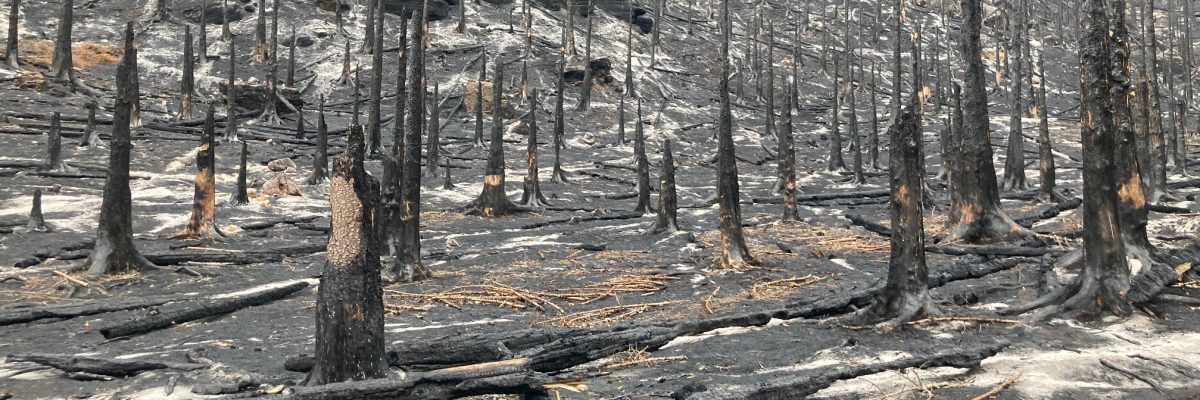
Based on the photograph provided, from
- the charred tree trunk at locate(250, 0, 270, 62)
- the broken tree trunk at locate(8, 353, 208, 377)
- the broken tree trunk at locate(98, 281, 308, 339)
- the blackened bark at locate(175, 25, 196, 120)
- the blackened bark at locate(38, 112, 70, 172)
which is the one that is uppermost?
the charred tree trunk at locate(250, 0, 270, 62)

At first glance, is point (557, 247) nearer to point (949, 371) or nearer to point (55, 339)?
point (55, 339)

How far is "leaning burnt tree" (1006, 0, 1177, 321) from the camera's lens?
8180 mm

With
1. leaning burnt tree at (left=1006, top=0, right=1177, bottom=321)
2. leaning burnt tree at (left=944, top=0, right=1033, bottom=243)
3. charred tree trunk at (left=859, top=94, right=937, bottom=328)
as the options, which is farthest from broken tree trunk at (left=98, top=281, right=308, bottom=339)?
leaning burnt tree at (left=944, top=0, right=1033, bottom=243)

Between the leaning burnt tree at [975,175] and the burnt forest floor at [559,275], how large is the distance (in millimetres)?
910

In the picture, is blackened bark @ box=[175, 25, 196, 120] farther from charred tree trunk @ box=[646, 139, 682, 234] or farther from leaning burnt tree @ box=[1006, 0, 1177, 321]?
leaning burnt tree @ box=[1006, 0, 1177, 321]

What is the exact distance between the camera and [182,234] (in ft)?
53.9

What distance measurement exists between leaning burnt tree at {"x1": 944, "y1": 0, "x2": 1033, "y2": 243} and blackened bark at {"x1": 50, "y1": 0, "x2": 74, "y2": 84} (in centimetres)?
3351

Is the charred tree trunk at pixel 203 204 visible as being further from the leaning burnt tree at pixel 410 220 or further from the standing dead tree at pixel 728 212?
the standing dead tree at pixel 728 212

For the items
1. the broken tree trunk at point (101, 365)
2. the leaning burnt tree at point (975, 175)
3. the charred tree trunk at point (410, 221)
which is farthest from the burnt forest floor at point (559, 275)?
the leaning burnt tree at point (975, 175)

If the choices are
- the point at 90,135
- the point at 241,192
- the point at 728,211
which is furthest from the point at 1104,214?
the point at 90,135

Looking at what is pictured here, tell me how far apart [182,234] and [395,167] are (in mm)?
6520

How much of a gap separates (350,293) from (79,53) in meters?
39.5

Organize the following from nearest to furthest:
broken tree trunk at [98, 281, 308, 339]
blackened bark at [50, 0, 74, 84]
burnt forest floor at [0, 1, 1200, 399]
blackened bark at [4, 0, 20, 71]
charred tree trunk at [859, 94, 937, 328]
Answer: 1. burnt forest floor at [0, 1, 1200, 399]
2. charred tree trunk at [859, 94, 937, 328]
3. broken tree trunk at [98, 281, 308, 339]
4. blackened bark at [50, 0, 74, 84]
5. blackened bark at [4, 0, 20, 71]

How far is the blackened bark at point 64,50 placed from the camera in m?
30.9
